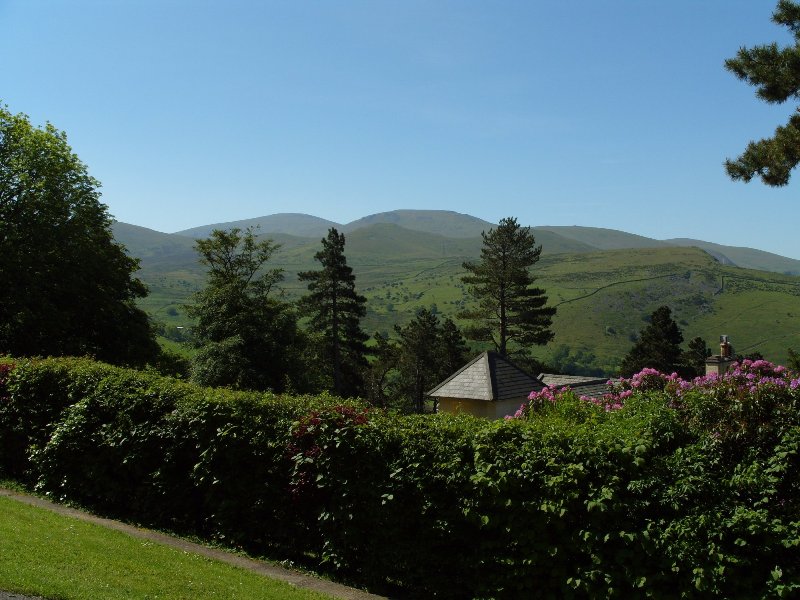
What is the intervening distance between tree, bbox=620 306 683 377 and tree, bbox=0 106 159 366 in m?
40.9

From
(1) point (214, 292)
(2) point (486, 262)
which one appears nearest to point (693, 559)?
(1) point (214, 292)

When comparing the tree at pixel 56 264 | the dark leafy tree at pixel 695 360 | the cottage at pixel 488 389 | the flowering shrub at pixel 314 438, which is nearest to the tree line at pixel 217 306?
the tree at pixel 56 264

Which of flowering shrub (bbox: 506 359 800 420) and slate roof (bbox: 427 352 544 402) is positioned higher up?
flowering shrub (bbox: 506 359 800 420)

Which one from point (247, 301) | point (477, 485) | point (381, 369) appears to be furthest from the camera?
point (381, 369)

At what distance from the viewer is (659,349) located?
57625 millimetres

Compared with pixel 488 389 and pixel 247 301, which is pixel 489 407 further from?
pixel 247 301

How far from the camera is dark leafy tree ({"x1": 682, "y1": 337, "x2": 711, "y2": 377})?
57.4 metres

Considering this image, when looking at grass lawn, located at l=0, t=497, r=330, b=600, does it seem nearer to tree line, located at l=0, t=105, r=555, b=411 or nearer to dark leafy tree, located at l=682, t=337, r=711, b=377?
tree line, located at l=0, t=105, r=555, b=411

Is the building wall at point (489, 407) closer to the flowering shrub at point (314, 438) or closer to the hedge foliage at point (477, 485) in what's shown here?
the hedge foliage at point (477, 485)

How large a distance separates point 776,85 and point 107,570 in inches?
645

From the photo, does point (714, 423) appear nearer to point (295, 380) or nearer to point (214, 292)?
point (295, 380)

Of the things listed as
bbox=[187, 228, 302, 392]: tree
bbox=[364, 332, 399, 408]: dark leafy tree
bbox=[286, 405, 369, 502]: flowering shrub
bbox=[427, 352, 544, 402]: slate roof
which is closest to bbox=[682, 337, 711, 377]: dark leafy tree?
bbox=[364, 332, 399, 408]: dark leafy tree

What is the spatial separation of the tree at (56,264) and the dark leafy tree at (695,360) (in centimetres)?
4421

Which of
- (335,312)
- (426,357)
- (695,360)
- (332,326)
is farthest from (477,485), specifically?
(426,357)
